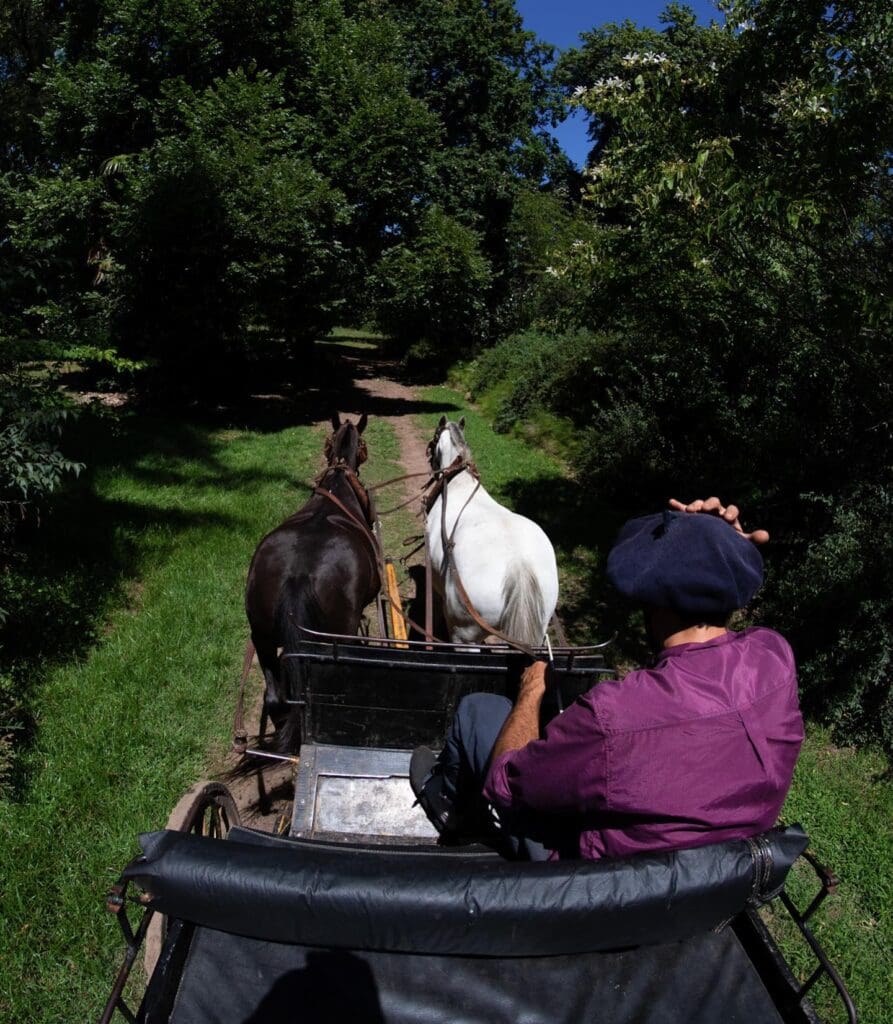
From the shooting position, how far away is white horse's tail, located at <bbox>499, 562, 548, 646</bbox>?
15.0 ft

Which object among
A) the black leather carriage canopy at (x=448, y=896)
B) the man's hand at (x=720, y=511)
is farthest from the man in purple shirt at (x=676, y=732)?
the man's hand at (x=720, y=511)

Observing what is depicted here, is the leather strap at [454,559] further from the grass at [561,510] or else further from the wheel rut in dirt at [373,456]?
the grass at [561,510]

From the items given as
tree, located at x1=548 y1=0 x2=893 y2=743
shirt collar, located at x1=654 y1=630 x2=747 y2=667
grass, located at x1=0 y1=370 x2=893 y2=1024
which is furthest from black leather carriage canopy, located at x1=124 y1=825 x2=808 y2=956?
tree, located at x1=548 y1=0 x2=893 y2=743

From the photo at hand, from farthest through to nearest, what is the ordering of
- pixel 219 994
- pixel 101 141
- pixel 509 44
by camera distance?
pixel 509 44, pixel 101 141, pixel 219 994

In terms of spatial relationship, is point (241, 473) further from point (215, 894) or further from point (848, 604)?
point (215, 894)

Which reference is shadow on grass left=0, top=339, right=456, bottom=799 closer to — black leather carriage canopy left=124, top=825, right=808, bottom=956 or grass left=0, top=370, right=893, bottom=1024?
grass left=0, top=370, right=893, bottom=1024

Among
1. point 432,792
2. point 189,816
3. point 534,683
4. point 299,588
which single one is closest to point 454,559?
point 299,588

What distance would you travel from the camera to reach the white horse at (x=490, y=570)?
Result: 4.62 meters

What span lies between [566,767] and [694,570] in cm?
Answer: 63

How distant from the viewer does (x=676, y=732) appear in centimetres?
180

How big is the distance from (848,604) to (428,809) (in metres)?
3.93

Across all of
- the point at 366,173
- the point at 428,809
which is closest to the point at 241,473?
the point at 366,173

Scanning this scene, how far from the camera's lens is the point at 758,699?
73.1 inches

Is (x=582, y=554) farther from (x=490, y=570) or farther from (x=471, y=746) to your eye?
(x=471, y=746)
